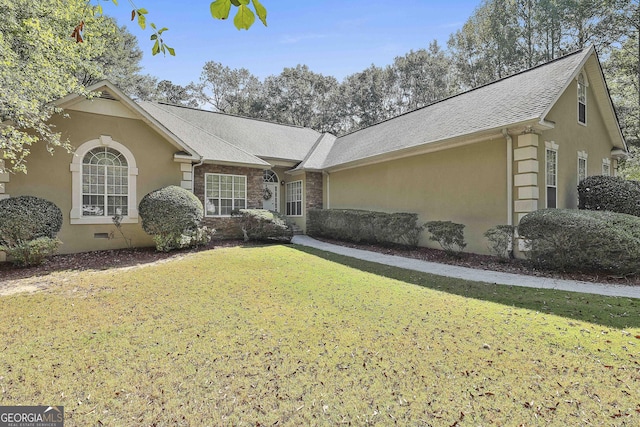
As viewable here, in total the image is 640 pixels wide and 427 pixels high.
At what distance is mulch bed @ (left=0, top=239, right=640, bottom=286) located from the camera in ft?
23.4

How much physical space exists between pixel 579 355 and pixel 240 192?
11994mm

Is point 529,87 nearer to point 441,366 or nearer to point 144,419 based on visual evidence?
point 441,366

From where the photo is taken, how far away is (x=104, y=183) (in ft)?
32.5

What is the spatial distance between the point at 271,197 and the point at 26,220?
32.9 feet

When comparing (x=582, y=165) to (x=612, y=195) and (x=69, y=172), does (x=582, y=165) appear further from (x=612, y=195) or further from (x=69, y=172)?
(x=69, y=172)

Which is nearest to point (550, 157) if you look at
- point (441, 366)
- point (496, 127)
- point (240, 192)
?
point (496, 127)

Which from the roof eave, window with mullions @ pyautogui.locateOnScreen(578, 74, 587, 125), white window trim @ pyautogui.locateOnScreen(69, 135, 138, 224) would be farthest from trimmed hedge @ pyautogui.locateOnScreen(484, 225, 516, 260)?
white window trim @ pyautogui.locateOnScreen(69, 135, 138, 224)

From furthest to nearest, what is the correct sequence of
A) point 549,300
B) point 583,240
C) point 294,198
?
point 294,198, point 583,240, point 549,300

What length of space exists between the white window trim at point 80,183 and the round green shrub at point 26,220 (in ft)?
2.92

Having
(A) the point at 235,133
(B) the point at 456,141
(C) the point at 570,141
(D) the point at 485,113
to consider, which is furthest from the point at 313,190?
(C) the point at 570,141

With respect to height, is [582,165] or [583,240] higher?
[582,165]

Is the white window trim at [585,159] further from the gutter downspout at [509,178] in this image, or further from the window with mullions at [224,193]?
the window with mullions at [224,193]

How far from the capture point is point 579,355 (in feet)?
11.4

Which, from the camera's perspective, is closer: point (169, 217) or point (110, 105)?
point (169, 217)
